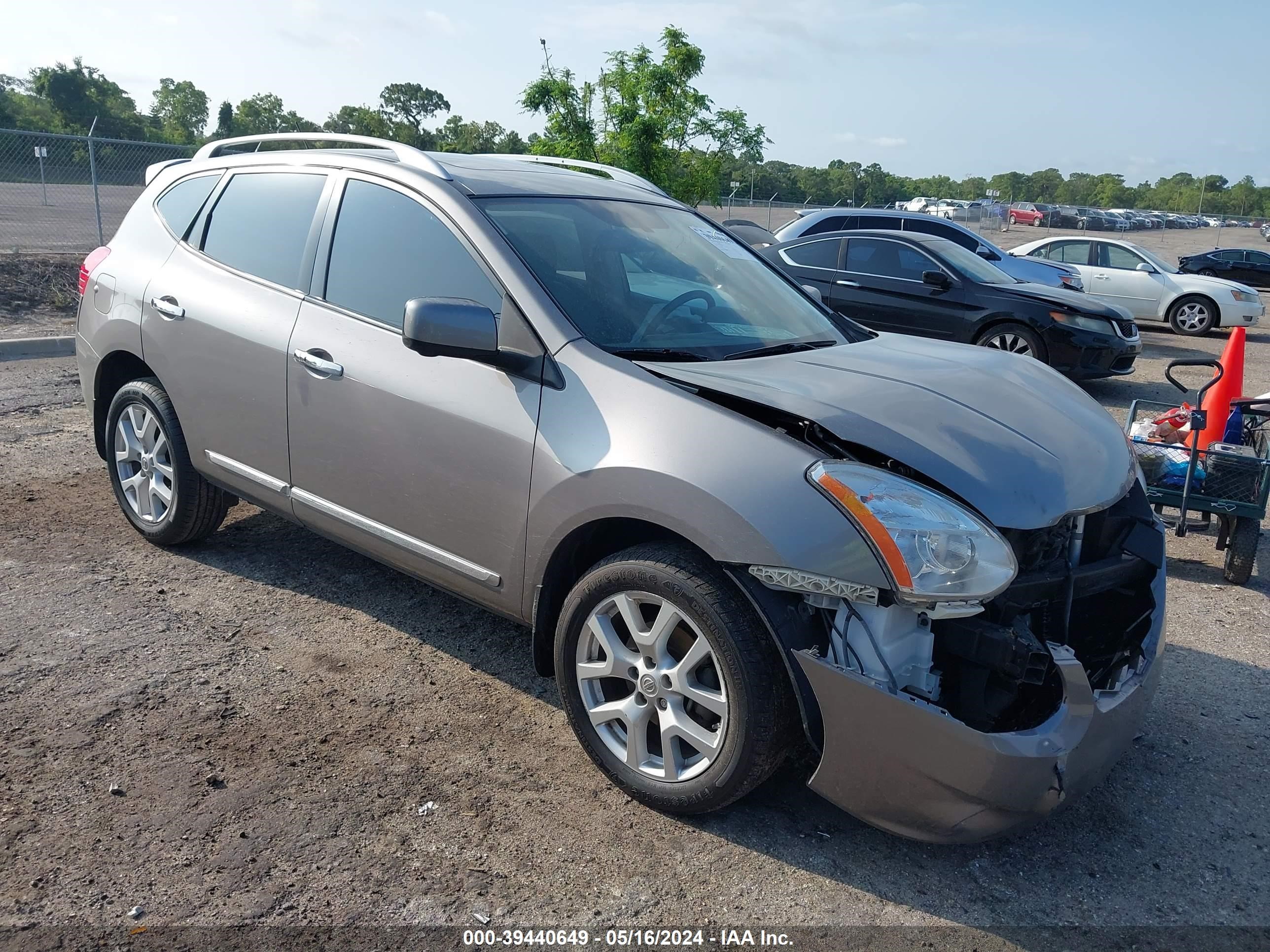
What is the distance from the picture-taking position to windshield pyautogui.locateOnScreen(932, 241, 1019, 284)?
35.0 feet

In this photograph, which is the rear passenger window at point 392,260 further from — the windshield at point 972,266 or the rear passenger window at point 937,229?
the rear passenger window at point 937,229

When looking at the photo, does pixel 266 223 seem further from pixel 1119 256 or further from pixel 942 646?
pixel 1119 256

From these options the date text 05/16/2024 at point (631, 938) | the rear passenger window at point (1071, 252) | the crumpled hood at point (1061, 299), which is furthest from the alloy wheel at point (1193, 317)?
the date text 05/16/2024 at point (631, 938)

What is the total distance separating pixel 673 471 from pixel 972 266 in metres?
9.14

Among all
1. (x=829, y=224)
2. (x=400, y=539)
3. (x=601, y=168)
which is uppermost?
(x=601, y=168)

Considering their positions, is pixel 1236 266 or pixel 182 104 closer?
pixel 1236 266

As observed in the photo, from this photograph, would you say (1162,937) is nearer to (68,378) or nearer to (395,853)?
(395,853)

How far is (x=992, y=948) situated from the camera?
8.34ft

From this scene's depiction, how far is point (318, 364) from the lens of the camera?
375 centimetres

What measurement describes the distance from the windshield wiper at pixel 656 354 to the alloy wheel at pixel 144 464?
95.3 inches

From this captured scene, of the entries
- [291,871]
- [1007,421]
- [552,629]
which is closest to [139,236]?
[552,629]

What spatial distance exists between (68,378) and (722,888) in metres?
7.82

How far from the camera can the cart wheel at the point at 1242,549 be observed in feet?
16.7

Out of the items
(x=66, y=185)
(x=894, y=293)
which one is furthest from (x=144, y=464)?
(x=66, y=185)
